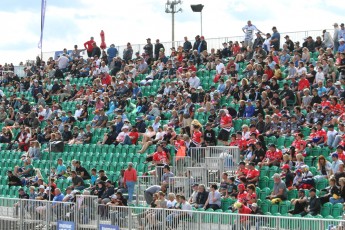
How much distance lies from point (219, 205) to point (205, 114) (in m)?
7.07

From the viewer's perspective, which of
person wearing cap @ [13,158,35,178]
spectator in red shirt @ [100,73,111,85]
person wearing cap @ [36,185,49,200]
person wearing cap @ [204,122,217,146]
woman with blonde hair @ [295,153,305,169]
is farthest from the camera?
spectator in red shirt @ [100,73,111,85]

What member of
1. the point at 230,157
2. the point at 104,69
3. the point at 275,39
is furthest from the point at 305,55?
the point at 104,69

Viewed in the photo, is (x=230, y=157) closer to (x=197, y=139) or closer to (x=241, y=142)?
(x=241, y=142)

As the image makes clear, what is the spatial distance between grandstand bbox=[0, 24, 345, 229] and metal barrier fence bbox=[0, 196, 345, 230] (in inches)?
1.7

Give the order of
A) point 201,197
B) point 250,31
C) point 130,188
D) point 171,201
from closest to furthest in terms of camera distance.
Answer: point 171,201, point 201,197, point 130,188, point 250,31

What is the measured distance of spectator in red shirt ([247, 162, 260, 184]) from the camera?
28344 millimetres

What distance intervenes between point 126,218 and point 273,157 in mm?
4558

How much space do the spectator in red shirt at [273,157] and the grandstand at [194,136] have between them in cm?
3

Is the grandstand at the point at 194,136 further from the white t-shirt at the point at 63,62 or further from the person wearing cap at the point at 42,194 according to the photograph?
the white t-shirt at the point at 63,62

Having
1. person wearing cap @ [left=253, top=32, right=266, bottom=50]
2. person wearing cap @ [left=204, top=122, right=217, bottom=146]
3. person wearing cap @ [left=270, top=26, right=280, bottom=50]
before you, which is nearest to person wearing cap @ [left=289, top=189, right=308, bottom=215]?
person wearing cap @ [left=204, top=122, right=217, bottom=146]

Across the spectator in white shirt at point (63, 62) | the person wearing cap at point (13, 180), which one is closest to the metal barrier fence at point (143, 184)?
the person wearing cap at point (13, 180)

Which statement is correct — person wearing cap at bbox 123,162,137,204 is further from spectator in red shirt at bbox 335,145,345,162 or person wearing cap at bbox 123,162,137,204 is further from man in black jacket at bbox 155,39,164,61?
man in black jacket at bbox 155,39,164,61

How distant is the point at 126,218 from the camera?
2775cm

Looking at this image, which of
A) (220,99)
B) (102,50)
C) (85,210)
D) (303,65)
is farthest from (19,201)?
(102,50)
